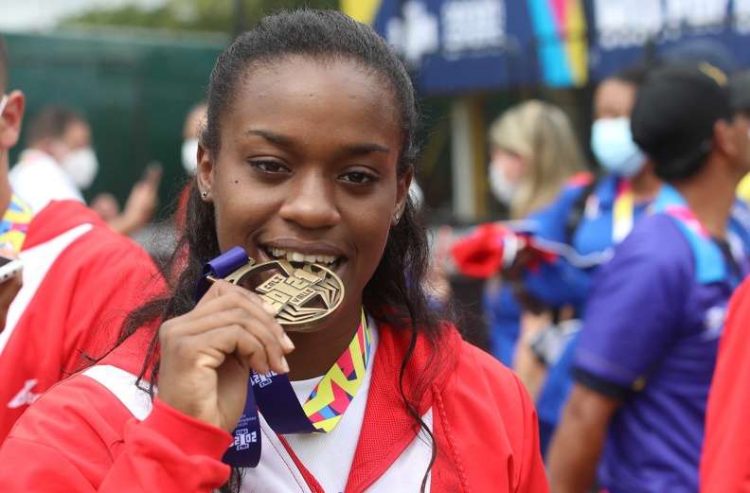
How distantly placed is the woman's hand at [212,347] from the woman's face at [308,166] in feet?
0.87

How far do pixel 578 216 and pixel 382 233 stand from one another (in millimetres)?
3721

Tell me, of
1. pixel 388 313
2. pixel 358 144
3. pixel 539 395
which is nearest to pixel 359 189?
pixel 358 144

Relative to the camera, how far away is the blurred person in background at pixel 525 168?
639cm

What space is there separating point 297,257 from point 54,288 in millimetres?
1017

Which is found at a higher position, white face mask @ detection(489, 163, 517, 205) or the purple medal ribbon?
the purple medal ribbon

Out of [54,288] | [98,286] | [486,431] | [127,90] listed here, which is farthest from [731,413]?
[127,90]

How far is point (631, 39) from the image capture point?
1002cm

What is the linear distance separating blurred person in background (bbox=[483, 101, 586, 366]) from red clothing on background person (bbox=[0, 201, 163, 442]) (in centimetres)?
336

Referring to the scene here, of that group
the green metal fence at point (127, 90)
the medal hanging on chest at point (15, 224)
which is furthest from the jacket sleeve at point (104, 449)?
the green metal fence at point (127, 90)

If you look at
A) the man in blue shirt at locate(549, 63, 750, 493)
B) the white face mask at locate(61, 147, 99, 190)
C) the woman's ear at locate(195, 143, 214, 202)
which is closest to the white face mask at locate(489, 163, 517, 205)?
the man in blue shirt at locate(549, 63, 750, 493)

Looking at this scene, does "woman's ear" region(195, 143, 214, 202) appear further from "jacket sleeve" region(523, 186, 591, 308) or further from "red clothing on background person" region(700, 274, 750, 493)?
"jacket sleeve" region(523, 186, 591, 308)

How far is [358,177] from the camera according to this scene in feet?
7.25

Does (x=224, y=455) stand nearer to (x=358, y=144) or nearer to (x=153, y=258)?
(x=358, y=144)

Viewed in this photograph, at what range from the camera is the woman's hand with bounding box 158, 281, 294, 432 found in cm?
189
